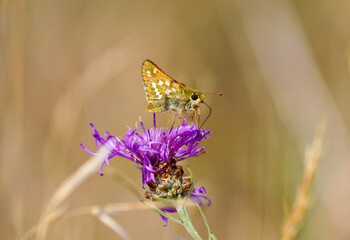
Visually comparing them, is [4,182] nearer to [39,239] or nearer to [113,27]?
[39,239]

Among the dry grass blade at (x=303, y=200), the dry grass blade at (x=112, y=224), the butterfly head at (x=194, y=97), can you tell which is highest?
the butterfly head at (x=194, y=97)

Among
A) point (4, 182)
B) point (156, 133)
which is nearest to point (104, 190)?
point (4, 182)

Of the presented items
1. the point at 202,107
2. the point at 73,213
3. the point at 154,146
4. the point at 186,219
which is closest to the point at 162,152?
the point at 154,146

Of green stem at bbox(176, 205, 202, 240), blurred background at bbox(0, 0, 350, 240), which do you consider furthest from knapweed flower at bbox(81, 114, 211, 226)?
blurred background at bbox(0, 0, 350, 240)

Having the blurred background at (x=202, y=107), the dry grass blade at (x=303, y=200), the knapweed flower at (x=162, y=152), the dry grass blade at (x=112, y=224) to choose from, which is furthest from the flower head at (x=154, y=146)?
the blurred background at (x=202, y=107)

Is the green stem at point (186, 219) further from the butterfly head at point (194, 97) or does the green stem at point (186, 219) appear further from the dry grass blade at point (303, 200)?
the butterfly head at point (194, 97)
